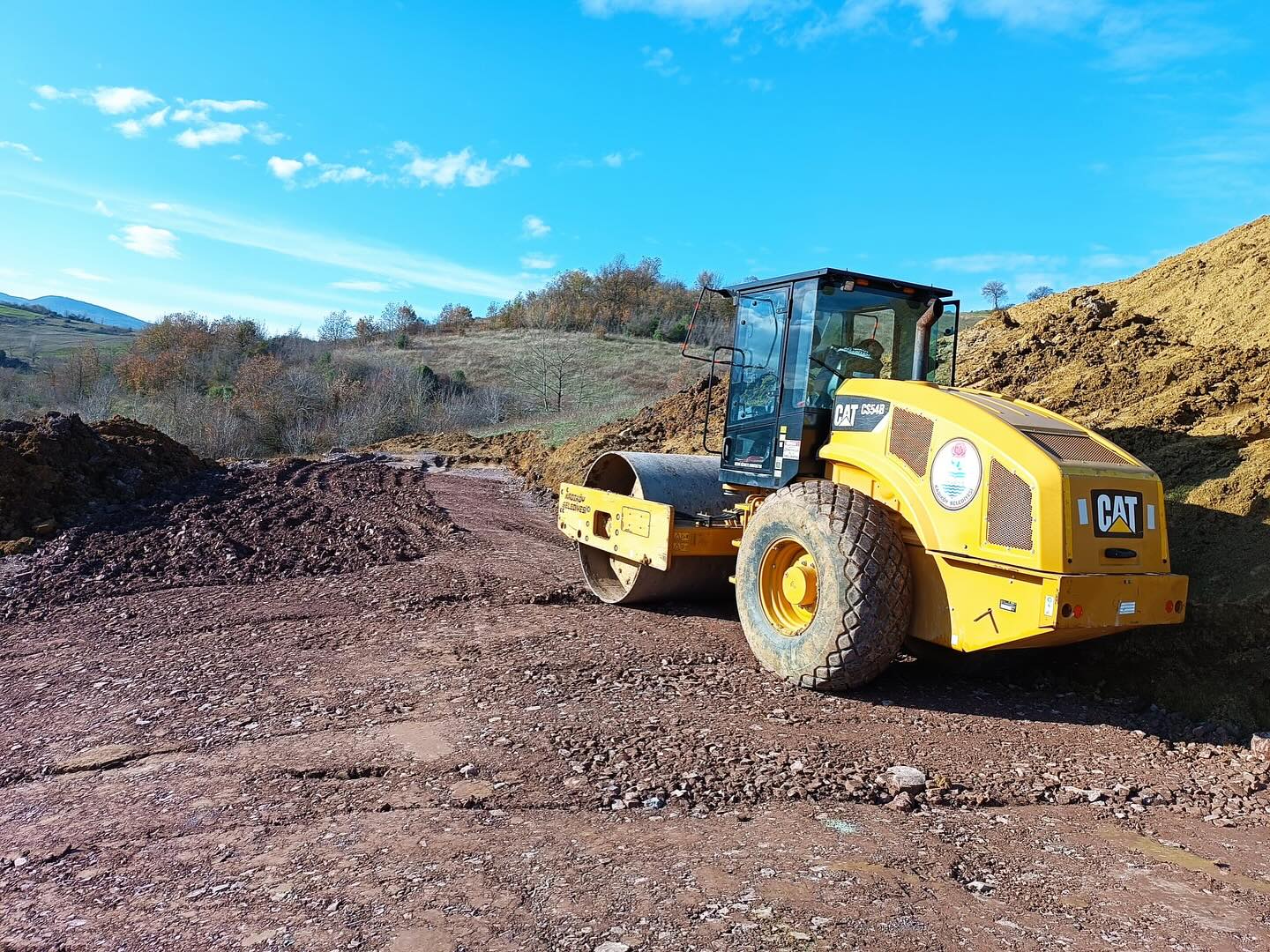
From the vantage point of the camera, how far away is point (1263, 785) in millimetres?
4195

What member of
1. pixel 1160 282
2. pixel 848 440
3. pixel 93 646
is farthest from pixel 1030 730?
pixel 1160 282

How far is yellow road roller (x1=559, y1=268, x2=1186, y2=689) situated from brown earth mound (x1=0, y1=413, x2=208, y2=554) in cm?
715

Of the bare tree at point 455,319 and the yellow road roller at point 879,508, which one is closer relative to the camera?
the yellow road roller at point 879,508

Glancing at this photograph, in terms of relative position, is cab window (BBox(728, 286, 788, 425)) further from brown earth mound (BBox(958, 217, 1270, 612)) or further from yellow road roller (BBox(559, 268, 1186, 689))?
brown earth mound (BBox(958, 217, 1270, 612))

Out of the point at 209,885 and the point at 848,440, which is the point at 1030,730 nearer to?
the point at 848,440

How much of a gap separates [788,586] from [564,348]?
131ft

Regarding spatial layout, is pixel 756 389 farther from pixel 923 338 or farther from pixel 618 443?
pixel 618 443

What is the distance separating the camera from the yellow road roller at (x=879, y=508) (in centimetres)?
443

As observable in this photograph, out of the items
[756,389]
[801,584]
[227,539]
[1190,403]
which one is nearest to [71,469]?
[227,539]

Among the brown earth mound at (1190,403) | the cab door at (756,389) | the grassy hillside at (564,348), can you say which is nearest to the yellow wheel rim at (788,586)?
the cab door at (756,389)

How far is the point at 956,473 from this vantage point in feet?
15.8

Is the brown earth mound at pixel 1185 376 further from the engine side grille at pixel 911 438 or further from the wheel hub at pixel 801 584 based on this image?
the wheel hub at pixel 801 584

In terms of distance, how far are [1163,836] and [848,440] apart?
9.17ft

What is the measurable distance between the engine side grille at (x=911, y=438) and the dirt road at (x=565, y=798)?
141 centimetres
